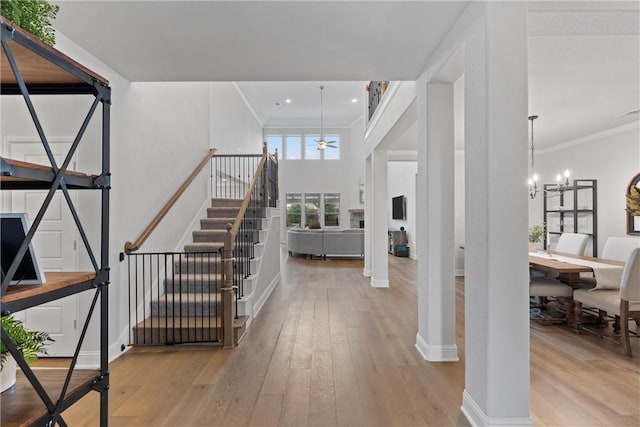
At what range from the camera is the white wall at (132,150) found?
2906mm

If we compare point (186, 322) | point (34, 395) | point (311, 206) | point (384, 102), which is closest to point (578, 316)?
point (384, 102)

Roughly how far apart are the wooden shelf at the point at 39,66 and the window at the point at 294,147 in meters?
11.7

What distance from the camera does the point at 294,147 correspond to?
13062mm

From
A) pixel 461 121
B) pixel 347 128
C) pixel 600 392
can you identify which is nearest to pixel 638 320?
pixel 600 392

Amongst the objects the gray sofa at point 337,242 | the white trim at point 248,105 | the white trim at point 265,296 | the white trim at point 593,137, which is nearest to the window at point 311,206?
the white trim at point 248,105

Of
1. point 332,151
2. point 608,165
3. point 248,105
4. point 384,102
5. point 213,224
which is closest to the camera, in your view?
point 384,102

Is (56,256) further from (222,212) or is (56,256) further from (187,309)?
(222,212)

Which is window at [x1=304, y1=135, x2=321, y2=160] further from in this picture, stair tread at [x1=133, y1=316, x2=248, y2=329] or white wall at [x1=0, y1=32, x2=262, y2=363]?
stair tread at [x1=133, y1=316, x2=248, y2=329]

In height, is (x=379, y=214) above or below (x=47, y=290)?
above

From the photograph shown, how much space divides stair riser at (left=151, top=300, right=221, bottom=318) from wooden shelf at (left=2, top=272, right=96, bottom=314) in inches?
96.9

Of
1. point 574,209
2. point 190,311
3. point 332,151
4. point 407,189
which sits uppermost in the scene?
point 332,151

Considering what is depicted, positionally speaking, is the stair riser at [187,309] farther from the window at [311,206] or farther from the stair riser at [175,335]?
the window at [311,206]

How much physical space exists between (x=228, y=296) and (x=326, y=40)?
2.47m

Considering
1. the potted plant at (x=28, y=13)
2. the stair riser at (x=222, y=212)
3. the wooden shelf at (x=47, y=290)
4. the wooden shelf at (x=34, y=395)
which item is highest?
the potted plant at (x=28, y=13)
